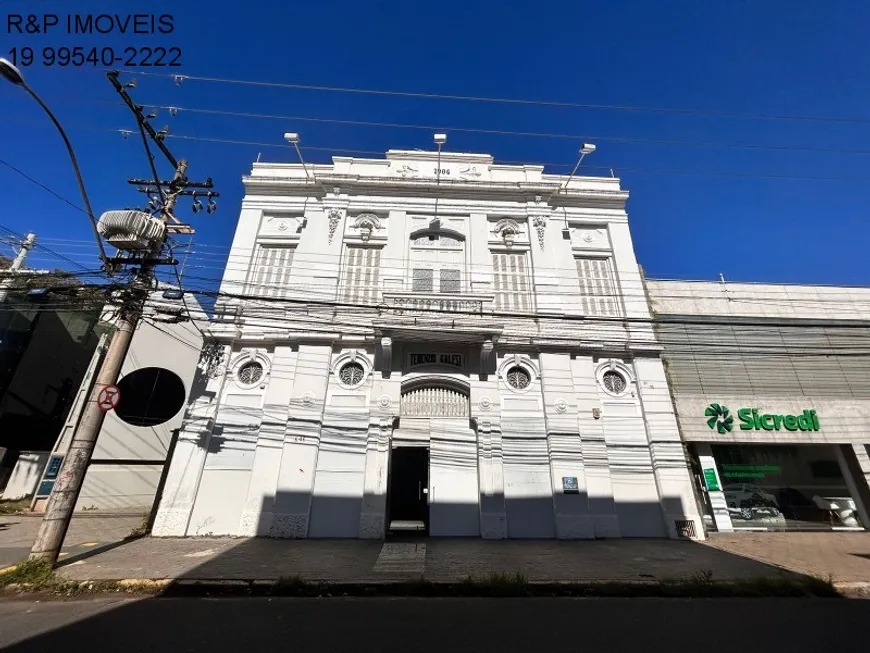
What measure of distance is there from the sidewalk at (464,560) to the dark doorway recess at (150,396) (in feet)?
27.0

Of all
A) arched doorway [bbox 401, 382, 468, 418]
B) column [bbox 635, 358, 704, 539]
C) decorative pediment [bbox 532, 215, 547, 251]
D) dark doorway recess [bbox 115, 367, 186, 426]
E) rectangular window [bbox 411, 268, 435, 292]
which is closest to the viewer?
column [bbox 635, 358, 704, 539]

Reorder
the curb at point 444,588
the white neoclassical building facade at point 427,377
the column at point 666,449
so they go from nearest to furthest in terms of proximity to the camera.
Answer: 1. the curb at point 444,588
2. the white neoclassical building facade at point 427,377
3. the column at point 666,449

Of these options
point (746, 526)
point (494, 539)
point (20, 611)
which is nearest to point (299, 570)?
point (20, 611)

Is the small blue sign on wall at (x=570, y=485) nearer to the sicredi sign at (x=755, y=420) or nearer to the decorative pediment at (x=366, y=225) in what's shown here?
the sicredi sign at (x=755, y=420)

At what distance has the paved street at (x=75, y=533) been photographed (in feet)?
26.7

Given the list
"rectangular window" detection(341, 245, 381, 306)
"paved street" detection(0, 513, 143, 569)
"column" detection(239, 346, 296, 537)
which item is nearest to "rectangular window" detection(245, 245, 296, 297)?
"rectangular window" detection(341, 245, 381, 306)

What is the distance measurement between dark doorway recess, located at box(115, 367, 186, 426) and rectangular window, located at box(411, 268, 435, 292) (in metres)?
12.2

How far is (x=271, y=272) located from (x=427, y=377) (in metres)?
7.20

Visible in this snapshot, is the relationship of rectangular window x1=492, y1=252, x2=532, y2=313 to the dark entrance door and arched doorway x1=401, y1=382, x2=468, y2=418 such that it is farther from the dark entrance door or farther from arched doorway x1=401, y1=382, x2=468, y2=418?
the dark entrance door

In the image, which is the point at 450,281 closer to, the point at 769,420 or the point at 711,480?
the point at 711,480

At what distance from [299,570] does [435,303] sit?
311 inches

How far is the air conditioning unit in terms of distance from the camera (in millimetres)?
8445

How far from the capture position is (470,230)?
14445 mm

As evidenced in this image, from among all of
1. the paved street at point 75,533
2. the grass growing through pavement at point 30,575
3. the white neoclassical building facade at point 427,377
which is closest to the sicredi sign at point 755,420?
the white neoclassical building facade at point 427,377
